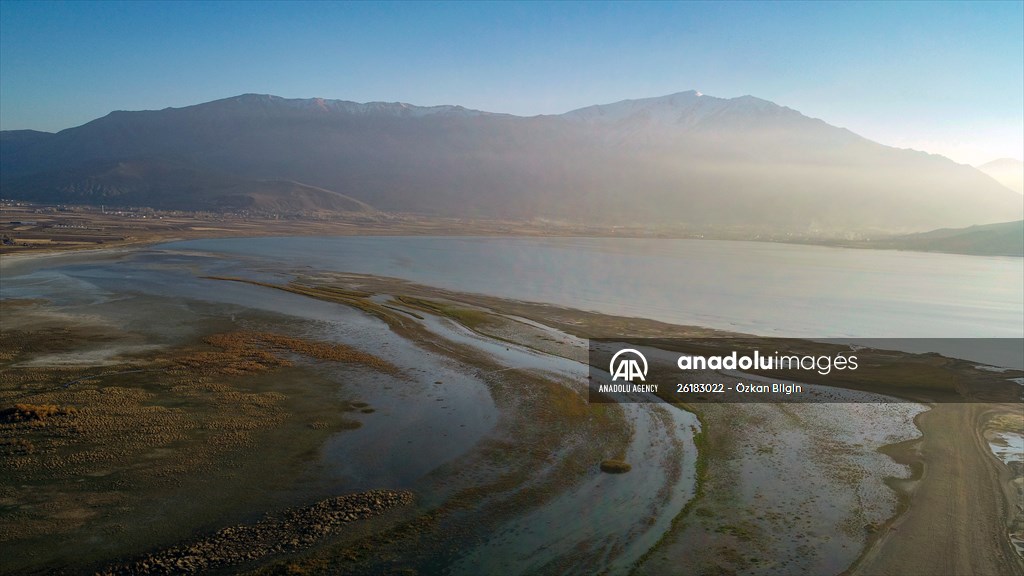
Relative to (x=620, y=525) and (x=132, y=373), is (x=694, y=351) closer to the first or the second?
(x=620, y=525)

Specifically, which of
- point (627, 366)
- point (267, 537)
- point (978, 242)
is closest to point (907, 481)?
point (627, 366)

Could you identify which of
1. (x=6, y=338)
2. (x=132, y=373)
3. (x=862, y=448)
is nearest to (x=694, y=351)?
(x=862, y=448)

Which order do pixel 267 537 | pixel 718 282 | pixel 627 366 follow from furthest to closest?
pixel 718 282, pixel 627 366, pixel 267 537

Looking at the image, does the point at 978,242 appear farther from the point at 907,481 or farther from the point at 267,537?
the point at 267,537

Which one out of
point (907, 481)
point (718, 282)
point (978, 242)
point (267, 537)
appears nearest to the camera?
point (267, 537)

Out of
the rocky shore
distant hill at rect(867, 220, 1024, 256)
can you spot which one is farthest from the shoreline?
distant hill at rect(867, 220, 1024, 256)

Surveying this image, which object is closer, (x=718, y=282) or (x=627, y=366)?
(x=627, y=366)

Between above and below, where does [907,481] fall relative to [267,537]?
below

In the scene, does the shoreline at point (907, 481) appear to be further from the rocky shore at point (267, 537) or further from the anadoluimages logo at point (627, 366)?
the rocky shore at point (267, 537)
